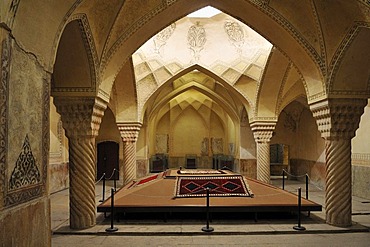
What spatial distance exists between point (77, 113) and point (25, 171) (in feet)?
10.1

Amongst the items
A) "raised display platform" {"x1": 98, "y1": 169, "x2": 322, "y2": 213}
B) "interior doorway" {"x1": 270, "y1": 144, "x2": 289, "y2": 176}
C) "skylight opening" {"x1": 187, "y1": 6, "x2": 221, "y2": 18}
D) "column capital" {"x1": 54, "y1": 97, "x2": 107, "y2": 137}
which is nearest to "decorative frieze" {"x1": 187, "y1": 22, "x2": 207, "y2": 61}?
"skylight opening" {"x1": 187, "y1": 6, "x2": 221, "y2": 18}

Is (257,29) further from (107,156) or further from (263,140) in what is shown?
(107,156)

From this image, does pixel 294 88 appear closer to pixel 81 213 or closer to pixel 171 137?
pixel 81 213

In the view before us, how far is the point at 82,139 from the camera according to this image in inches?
238

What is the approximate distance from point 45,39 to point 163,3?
301 centimetres

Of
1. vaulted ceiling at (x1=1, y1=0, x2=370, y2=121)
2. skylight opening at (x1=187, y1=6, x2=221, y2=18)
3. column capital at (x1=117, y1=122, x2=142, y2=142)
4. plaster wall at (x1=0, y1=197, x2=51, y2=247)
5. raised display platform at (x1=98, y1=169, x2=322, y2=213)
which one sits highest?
skylight opening at (x1=187, y1=6, x2=221, y2=18)

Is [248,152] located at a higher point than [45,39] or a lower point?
lower

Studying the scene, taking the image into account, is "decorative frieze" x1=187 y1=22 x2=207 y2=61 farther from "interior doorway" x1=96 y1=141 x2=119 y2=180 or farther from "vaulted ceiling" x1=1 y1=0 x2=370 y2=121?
"interior doorway" x1=96 y1=141 x2=119 y2=180

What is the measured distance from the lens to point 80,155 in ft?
19.7

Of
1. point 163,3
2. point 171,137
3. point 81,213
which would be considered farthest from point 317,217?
point 171,137

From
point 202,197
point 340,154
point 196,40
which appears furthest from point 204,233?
point 196,40

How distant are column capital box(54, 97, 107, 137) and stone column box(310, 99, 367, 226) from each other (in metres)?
4.04

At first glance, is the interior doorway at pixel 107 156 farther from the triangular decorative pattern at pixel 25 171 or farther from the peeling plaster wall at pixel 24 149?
the triangular decorative pattern at pixel 25 171

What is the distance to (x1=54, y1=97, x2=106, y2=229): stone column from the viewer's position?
5.95 metres
